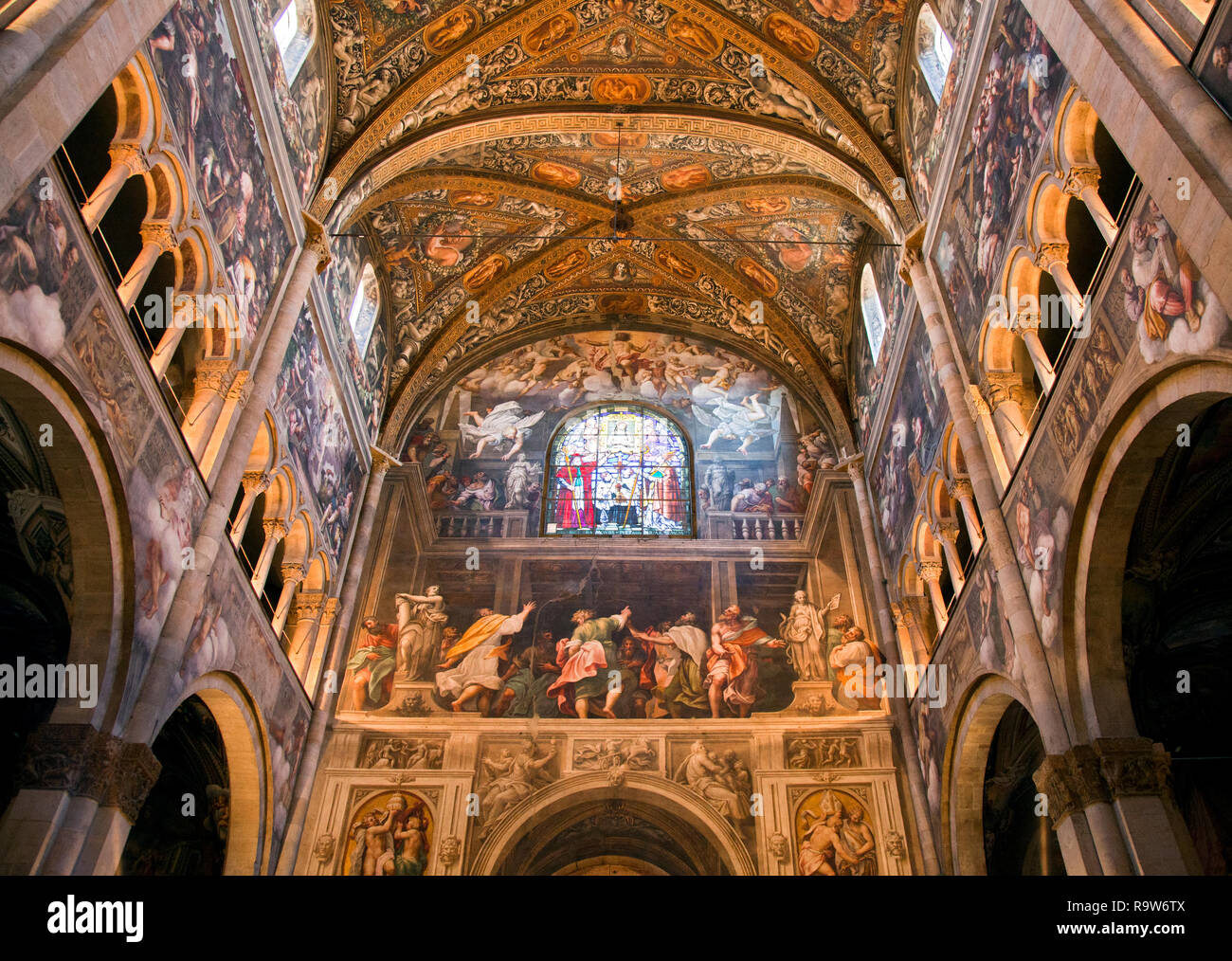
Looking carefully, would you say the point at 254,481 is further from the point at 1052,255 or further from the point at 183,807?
the point at 1052,255

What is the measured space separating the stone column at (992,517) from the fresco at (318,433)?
787 centimetres

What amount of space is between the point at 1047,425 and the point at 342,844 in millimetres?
9654

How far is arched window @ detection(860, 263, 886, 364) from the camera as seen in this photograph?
15873 millimetres

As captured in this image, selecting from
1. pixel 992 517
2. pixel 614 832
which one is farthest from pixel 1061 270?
pixel 614 832

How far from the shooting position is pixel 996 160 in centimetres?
1054

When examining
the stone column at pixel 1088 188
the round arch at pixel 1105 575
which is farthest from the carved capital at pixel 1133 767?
the stone column at pixel 1088 188

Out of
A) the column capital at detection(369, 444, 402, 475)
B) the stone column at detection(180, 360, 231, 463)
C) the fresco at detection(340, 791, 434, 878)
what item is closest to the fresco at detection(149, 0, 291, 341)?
the stone column at detection(180, 360, 231, 463)

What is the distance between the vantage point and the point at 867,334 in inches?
650

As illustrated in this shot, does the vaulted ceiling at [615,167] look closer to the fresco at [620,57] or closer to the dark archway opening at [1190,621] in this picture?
the fresco at [620,57]

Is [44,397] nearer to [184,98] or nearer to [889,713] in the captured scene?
[184,98]

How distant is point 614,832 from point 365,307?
908 cm

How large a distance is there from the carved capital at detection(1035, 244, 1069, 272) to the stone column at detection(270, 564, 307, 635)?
973cm
